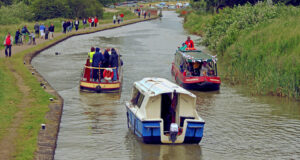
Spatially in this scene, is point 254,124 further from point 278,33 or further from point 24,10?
point 24,10

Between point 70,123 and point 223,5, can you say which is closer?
point 70,123

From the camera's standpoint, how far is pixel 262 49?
3181 centimetres

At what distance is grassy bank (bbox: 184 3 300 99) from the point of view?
1072 inches

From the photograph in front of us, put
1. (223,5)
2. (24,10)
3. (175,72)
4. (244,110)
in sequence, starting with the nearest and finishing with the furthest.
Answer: (244,110), (175,72), (223,5), (24,10)

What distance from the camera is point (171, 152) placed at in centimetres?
1748

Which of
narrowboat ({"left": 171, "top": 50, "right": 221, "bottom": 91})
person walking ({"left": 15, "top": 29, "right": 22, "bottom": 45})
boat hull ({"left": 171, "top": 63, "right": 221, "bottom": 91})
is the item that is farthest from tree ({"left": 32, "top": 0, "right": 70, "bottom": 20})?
boat hull ({"left": 171, "top": 63, "right": 221, "bottom": 91})

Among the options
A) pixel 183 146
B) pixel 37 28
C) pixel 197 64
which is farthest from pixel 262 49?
pixel 37 28

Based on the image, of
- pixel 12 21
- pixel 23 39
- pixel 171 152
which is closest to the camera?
pixel 171 152

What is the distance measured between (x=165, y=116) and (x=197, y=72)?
39.9ft

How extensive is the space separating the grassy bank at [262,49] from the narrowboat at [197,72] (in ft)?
7.26

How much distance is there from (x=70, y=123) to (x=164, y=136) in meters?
5.14

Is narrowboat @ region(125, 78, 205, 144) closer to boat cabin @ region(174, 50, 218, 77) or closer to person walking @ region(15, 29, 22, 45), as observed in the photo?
boat cabin @ region(174, 50, 218, 77)

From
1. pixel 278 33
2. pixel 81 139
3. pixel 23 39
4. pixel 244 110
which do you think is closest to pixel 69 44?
pixel 23 39

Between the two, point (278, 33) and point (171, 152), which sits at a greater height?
point (278, 33)
